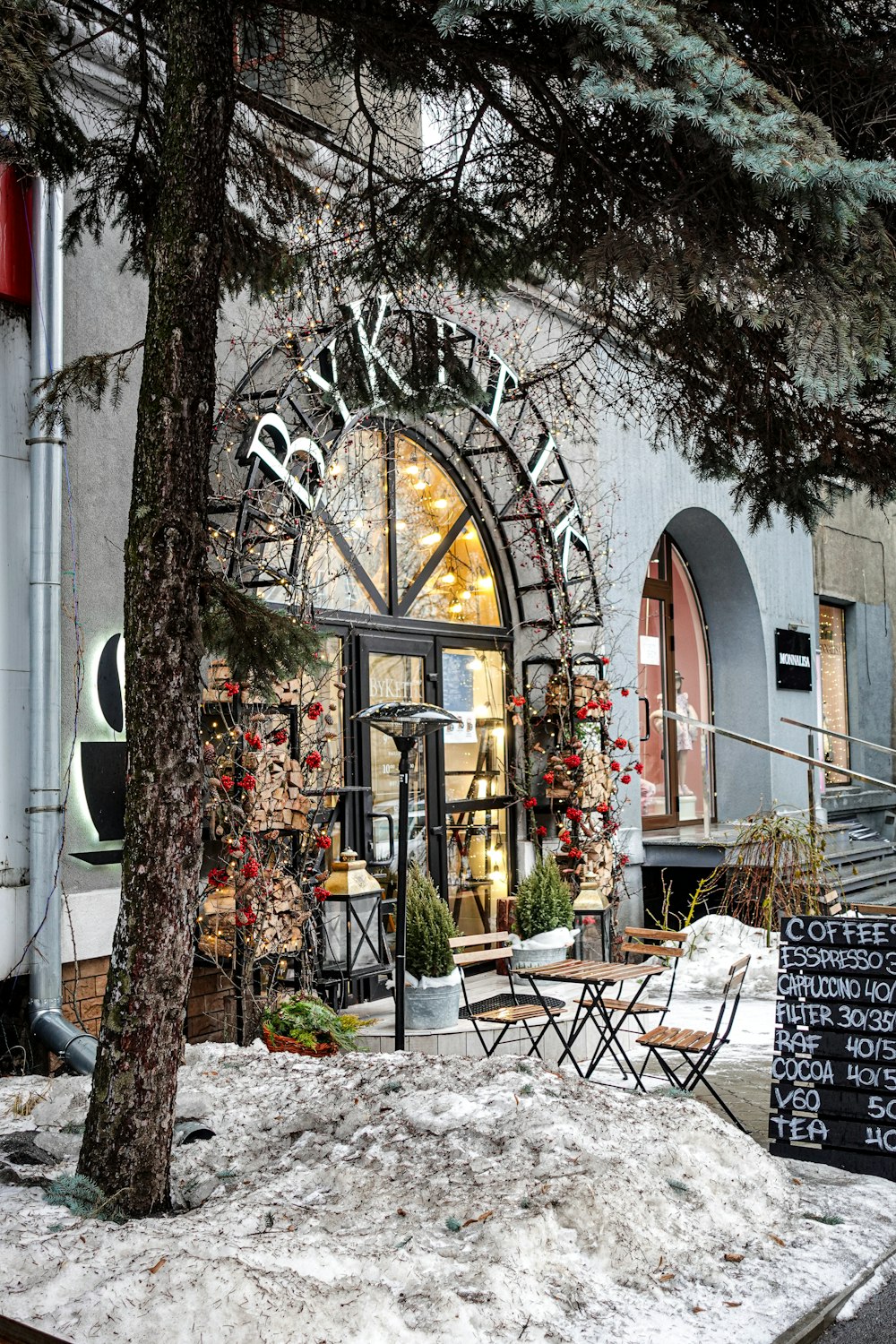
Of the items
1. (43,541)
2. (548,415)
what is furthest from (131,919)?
(548,415)

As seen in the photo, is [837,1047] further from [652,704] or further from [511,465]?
→ [652,704]

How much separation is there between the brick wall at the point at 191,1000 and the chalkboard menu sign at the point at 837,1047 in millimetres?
3338

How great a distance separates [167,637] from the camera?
4.23 meters

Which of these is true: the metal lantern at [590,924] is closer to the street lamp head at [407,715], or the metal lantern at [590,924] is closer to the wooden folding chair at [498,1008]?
the wooden folding chair at [498,1008]

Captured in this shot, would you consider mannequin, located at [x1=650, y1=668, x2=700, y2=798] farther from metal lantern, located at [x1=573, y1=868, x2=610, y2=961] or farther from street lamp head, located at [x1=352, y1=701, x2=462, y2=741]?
street lamp head, located at [x1=352, y1=701, x2=462, y2=741]

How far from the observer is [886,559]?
18.1 meters

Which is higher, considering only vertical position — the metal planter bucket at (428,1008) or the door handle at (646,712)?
the door handle at (646,712)

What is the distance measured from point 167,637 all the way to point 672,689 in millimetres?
11007

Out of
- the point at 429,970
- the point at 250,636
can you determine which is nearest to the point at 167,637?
the point at 250,636

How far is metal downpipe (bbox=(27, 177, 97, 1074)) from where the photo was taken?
6.40 metres

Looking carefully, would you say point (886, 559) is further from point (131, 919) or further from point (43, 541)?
point (131, 919)

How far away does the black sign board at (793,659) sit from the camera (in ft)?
49.5

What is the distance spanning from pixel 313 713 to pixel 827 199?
446 centimetres

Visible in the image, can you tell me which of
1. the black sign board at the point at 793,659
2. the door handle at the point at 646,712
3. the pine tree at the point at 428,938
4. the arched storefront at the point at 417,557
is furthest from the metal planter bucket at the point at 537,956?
the black sign board at the point at 793,659
